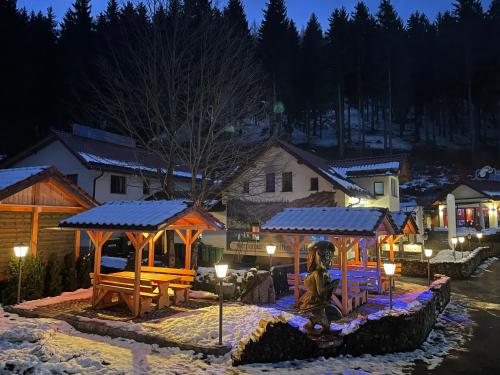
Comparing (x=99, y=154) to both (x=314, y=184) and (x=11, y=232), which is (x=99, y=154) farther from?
(x=314, y=184)

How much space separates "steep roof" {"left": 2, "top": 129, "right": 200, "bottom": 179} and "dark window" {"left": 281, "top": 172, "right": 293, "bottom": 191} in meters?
7.78

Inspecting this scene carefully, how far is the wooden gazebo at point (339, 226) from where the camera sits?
11797 millimetres

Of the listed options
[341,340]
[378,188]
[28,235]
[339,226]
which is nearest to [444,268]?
[378,188]

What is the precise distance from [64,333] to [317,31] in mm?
60021

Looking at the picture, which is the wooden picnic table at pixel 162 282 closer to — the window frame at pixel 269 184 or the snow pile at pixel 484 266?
the window frame at pixel 269 184

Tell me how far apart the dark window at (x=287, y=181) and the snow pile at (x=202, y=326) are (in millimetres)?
16003

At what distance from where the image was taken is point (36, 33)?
125 ft

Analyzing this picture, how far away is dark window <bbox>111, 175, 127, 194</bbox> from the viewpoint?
2399 centimetres

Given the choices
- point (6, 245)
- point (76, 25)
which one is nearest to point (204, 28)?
point (6, 245)

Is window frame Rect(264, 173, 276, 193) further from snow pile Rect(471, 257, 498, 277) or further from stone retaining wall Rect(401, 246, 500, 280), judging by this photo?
snow pile Rect(471, 257, 498, 277)

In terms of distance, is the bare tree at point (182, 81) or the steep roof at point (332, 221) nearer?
the steep roof at point (332, 221)

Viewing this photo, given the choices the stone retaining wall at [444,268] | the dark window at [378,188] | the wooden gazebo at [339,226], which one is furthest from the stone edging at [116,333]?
the dark window at [378,188]

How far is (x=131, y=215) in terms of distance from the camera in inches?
436

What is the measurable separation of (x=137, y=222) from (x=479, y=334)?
10.3 m
